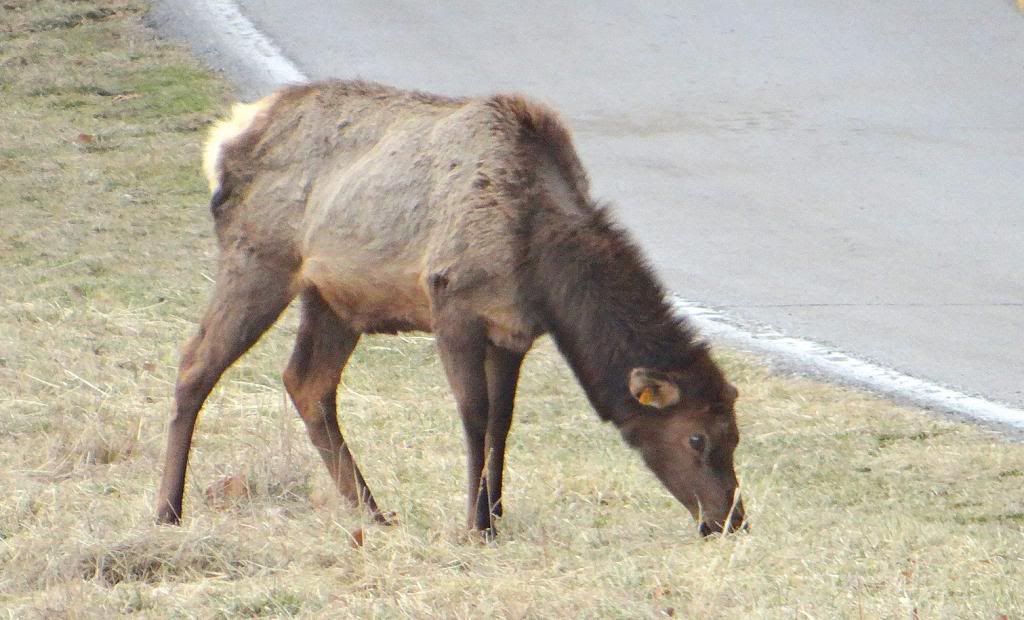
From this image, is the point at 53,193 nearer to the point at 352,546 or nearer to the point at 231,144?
the point at 231,144

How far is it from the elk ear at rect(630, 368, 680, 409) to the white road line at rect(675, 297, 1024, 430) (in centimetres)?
241

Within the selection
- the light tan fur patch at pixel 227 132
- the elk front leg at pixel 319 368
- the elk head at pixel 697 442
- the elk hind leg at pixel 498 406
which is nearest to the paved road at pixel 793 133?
the elk head at pixel 697 442

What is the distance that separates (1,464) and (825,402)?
12.5 feet

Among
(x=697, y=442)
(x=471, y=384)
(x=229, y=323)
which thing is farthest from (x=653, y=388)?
(x=229, y=323)

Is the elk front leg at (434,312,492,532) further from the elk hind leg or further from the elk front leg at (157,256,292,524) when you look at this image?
the elk front leg at (157,256,292,524)

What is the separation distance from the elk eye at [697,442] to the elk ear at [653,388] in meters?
0.15

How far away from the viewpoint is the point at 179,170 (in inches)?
475

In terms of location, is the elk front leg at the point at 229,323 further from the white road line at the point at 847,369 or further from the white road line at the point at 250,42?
the white road line at the point at 250,42

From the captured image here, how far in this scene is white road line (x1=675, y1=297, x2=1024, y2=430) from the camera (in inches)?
310

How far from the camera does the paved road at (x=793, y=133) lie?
31.3ft

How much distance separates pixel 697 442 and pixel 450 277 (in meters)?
1.08

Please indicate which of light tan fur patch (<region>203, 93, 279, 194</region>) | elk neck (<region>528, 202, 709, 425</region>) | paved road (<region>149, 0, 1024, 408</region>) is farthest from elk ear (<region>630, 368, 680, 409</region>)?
paved road (<region>149, 0, 1024, 408</region>)

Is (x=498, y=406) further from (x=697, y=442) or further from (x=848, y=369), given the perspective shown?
(x=848, y=369)

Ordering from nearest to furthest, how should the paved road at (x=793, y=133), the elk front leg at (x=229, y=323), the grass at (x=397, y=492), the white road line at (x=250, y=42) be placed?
the grass at (x=397, y=492), the elk front leg at (x=229, y=323), the paved road at (x=793, y=133), the white road line at (x=250, y=42)
